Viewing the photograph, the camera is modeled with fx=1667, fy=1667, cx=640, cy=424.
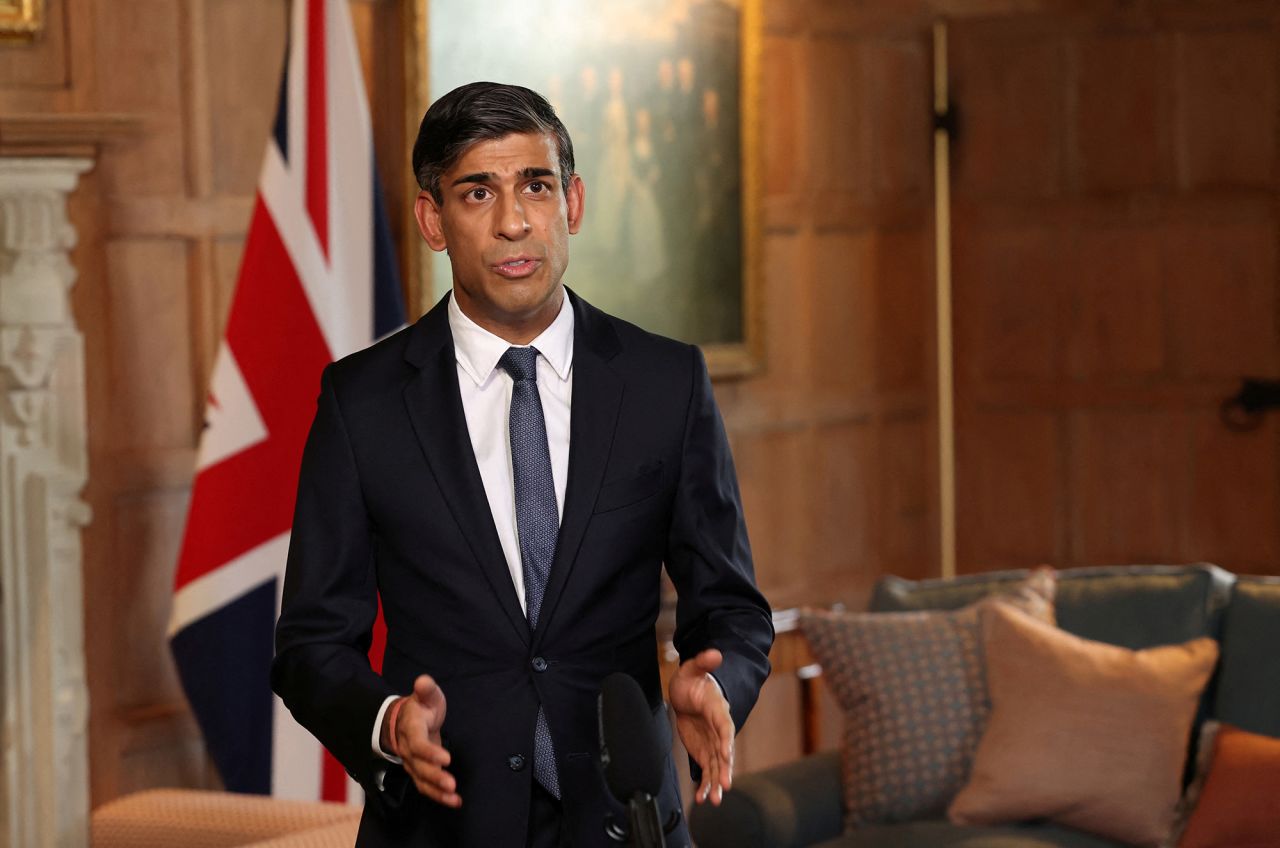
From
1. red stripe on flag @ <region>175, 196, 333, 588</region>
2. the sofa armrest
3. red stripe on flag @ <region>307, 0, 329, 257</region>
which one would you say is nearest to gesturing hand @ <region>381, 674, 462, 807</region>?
the sofa armrest

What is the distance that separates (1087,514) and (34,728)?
11.2ft

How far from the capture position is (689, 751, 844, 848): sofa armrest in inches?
124

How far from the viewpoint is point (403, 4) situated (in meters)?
3.94

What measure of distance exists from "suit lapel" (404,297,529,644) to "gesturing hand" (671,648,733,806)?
0.18 m

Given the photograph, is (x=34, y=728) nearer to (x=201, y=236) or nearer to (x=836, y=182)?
(x=201, y=236)

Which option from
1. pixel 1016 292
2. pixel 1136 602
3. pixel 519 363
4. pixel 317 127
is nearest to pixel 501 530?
pixel 519 363

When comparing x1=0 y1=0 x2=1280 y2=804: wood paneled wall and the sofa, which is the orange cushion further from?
x1=0 y1=0 x2=1280 y2=804: wood paneled wall

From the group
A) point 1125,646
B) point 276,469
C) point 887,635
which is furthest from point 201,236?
point 1125,646

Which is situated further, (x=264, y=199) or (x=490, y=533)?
(x=264, y=199)

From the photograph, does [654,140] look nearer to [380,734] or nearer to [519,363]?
[519,363]

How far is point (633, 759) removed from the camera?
Result: 3.57 feet

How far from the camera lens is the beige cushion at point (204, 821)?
2637 millimetres

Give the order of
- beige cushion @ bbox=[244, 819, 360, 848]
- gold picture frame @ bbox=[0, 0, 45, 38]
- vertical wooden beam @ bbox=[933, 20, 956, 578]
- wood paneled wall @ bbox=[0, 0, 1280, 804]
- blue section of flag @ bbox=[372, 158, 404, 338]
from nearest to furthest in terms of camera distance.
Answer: beige cushion @ bbox=[244, 819, 360, 848]
gold picture frame @ bbox=[0, 0, 45, 38]
blue section of flag @ bbox=[372, 158, 404, 338]
wood paneled wall @ bbox=[0, 0, 1280, 804]
vertical wooden beam @ bbox=[933, 20, 956, 578]

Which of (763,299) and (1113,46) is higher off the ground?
(1113,46)
